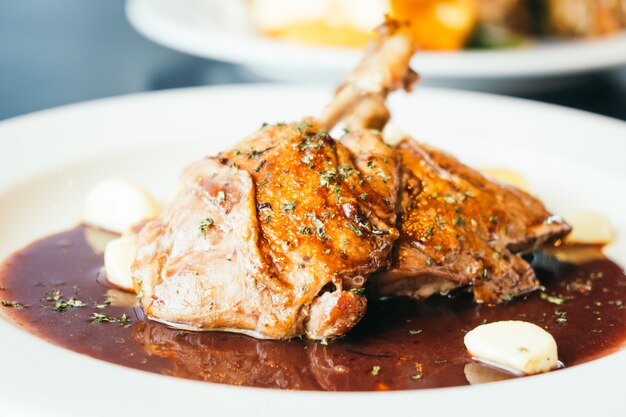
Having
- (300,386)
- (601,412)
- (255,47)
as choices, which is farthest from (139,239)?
(255,47)

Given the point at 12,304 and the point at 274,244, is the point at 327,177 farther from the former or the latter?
the point at 12,304

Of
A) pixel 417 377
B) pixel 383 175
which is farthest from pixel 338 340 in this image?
pixel 383 175

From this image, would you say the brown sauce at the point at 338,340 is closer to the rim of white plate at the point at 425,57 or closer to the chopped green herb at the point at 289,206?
the chopped green herb at the point at 289,206

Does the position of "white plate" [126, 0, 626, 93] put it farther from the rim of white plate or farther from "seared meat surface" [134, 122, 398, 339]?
"seared meat surface" [134, 122, 398, 339]

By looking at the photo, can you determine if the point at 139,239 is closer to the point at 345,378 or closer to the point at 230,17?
the point at 345,378

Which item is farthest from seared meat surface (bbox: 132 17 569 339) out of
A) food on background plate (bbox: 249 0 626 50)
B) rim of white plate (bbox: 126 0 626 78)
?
food on background plate (bbox: 249 0 626 50)
